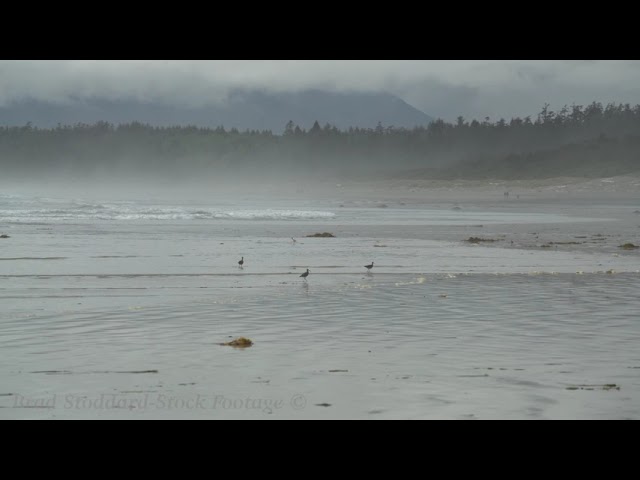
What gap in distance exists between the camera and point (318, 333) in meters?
10.9

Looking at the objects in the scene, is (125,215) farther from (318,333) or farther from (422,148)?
(422,148)

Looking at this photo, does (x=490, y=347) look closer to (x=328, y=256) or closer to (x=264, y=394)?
(x=264, y=394)

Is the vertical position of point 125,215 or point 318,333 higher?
point 318,333

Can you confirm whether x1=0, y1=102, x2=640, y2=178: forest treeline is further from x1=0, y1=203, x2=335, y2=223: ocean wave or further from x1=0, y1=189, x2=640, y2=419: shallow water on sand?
x1=0, y1=189, x2=640, y2=419: shallow water on sand

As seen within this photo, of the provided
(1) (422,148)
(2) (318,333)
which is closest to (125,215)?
(2) (318,333)

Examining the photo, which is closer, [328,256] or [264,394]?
[264,394]

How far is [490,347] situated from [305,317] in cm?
308

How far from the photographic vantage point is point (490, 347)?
10.0m

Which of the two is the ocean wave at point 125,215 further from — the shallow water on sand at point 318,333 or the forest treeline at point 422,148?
the forest treeline at point 422,148

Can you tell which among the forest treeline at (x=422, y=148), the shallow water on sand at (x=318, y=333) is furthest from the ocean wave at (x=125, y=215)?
the forest treeline at (x=422, y=148)

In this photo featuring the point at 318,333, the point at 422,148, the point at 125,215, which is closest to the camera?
the point at 318,333

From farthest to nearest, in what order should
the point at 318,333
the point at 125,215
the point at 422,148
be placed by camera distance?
the point at 422,148 < the point at 125,215 < the point at 318,333
